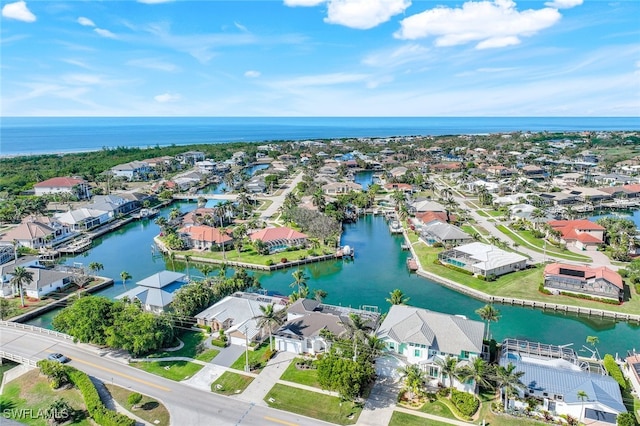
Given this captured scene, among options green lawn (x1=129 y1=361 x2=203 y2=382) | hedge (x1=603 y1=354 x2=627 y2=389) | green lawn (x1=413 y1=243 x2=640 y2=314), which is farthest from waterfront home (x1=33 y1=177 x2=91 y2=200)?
hedge (x1=603 y1=354 x2=627 y2=389)

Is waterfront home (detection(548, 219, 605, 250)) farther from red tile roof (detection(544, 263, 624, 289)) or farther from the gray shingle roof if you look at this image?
the gray shingle roof

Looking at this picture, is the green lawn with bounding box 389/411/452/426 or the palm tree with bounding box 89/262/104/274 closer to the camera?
the green lawn with bounding box 389/411/452/426

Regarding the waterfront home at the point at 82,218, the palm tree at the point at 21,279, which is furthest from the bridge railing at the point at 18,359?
the waterfront home at the point at 82,218

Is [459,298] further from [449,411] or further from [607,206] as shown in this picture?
[607,206]

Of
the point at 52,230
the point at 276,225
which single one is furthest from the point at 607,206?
the point at 52,230

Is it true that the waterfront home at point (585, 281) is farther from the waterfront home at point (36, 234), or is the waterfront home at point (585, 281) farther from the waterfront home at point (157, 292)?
the waterfront home at point (36, 234)

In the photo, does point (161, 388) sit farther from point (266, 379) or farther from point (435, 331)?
point (435, 331)
